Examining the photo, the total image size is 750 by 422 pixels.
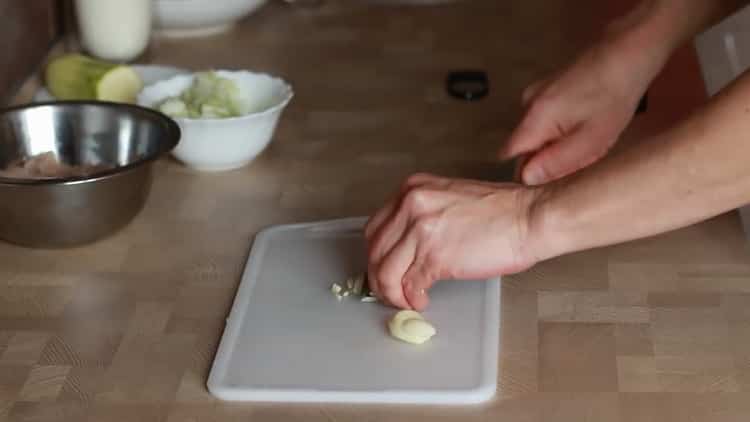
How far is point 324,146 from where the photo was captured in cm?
164

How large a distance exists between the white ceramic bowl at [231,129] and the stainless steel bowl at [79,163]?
0.06m

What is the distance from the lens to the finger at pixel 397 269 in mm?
1204

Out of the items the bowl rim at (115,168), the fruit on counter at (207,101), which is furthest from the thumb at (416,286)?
the fruit on counter at (207,101)

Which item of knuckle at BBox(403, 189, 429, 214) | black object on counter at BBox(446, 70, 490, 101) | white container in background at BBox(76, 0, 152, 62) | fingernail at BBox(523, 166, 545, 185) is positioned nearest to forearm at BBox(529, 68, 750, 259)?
knuckle at BBox(403, 189, 429, 214)

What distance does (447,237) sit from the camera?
1.19 metres

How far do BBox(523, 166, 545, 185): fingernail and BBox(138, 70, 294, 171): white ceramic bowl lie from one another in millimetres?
351

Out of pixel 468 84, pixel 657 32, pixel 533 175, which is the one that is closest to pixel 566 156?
pixel 533 175

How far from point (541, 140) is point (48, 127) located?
61 centimetres

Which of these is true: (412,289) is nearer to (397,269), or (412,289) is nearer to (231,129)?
(397,269)

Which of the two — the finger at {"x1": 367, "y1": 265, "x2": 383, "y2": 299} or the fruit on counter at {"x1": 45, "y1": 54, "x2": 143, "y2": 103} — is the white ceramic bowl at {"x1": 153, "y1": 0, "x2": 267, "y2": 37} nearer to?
the fruit on counter at {"x1": 45, "y1": 54, "x2": 143, "y2": 103}

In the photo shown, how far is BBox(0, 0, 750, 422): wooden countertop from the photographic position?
113 centimetres

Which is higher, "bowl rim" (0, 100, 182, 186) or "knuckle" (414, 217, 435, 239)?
"knuckle" (414, 217, 435, 239)

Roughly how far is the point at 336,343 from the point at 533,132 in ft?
1.29

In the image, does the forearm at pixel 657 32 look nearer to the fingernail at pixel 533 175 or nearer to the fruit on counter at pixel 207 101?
the fingernail at pixel 533 175
